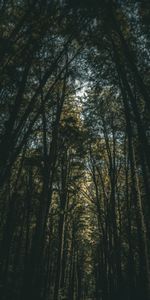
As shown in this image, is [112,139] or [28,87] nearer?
[28,87]

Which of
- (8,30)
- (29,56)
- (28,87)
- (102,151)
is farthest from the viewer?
(102,151)

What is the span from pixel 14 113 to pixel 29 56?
2.36 meters

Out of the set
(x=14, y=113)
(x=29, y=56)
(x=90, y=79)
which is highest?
(x=90, y=79)

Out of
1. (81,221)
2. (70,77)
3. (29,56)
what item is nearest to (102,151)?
(70,77)

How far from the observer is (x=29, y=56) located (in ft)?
32.1

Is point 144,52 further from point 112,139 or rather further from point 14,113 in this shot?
point 112,139

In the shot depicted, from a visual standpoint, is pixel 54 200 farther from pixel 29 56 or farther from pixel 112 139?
pixel 29 56

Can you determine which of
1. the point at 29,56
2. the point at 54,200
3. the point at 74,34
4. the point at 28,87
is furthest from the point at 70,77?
the point at 54,200

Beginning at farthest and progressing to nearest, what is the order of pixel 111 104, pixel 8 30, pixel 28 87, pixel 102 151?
1. pixel 102 151
2. pixel 111 104
3. pixel 28 87
4. pixel 8 30

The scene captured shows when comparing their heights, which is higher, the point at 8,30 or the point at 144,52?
the point at 8,30

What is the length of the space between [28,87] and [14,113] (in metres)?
5.30

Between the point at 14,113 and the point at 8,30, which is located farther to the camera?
the point at 8,30

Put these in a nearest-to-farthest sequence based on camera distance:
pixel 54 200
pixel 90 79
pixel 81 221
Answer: pixel 90 79
pixel 54 200
pixel 81 221

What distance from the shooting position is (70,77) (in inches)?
580
